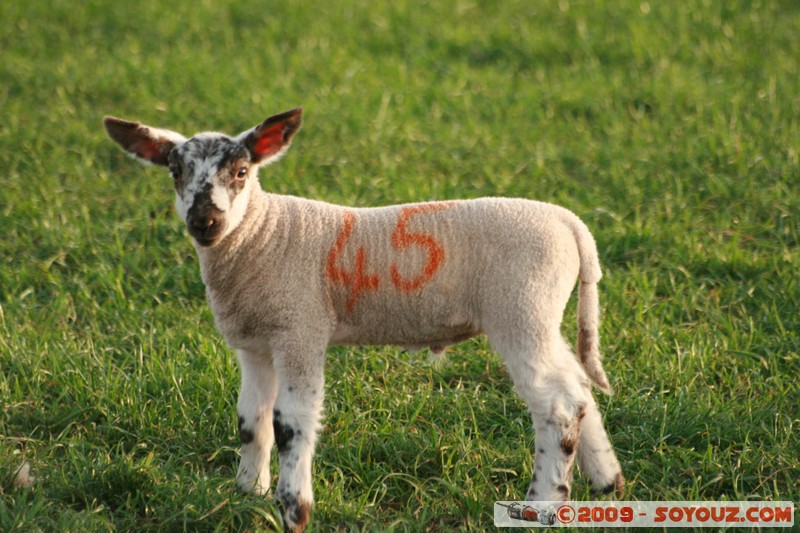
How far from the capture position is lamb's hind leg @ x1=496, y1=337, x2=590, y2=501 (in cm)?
413

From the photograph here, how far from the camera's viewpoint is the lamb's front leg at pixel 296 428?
163 inches

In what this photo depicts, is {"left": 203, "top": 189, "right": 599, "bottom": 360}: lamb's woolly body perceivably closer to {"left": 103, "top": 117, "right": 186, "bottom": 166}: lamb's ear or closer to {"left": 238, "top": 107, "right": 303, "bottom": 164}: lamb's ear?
{"left": 238, "top": 107, "right": 303, "bottom": 164}: lamb's ear

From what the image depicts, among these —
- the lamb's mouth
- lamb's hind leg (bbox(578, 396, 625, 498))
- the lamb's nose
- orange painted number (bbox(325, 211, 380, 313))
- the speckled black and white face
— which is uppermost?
the speckled black and white face

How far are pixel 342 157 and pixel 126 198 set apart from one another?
1735 mm

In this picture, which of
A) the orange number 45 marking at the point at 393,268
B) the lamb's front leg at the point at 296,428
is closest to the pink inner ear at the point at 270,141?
the orange number 45 marking at the point at 393,268

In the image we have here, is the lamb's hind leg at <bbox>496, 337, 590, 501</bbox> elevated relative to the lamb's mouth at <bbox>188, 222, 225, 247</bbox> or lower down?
lower down

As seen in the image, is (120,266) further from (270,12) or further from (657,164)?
(270,12)

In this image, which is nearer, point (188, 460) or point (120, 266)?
point (188, 460)

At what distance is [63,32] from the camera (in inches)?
412

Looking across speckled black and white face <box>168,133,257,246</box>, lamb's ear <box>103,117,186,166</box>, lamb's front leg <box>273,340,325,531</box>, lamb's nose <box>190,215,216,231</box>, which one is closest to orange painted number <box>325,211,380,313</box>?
lamb's front leg <box>273,340,325,531</box>

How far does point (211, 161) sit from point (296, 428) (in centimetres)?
114

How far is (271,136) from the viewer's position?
4.35 meters

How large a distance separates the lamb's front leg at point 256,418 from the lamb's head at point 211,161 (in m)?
0.65

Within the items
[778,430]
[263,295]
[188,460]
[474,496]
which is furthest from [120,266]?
[778,430]
